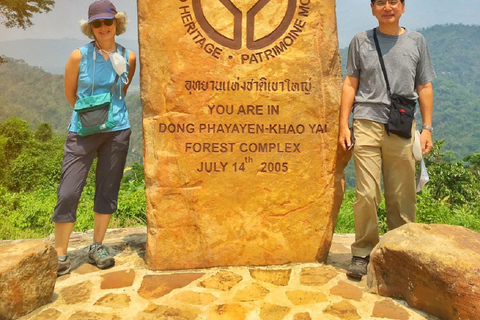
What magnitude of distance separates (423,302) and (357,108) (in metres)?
1.39

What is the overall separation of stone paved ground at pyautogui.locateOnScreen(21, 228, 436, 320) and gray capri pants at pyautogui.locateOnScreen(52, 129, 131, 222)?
1.80 feet

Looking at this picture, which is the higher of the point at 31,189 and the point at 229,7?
the point at 229,7

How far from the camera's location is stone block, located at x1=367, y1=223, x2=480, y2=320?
2.79 meters

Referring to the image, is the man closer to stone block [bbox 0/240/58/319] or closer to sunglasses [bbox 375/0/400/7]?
sunglasses [bbox 375/0/400/7]

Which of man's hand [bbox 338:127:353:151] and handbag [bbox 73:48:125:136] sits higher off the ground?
handbag [bbox 73:48:125:136]

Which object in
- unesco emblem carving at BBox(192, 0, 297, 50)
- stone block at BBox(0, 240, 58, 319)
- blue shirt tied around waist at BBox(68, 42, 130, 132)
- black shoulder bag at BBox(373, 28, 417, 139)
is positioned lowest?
stone block at BBox(0, 240, 58, 319)

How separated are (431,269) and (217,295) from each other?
1.39 meters

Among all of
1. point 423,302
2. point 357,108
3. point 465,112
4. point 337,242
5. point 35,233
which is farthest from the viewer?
point 465,112

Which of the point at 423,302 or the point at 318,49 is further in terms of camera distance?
the point at 318,49

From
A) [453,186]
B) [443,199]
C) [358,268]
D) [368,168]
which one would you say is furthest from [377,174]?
[453,186]

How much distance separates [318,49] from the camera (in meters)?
3.70

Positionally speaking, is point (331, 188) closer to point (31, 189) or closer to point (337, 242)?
point (337, 242)

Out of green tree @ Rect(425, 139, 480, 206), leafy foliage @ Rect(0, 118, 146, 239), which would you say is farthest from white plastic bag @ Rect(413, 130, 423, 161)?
green tree @ Rect(425, 139, 480, 206)

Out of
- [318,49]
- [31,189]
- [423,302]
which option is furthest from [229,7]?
[31,189]
